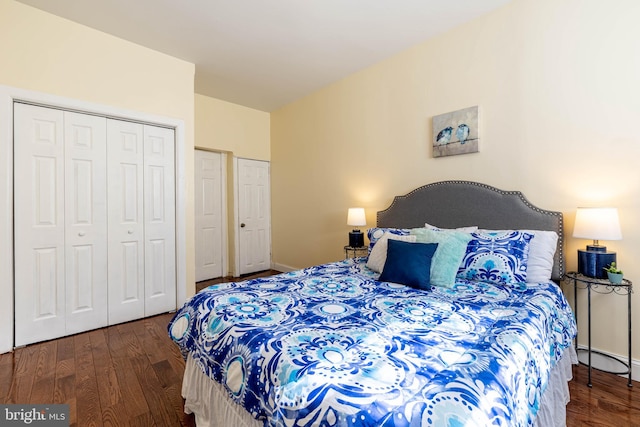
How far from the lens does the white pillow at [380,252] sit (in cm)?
232

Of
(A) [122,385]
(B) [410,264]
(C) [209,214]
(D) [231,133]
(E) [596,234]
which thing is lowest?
(A) [122,385]

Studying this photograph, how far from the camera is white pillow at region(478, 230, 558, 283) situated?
6.47ft

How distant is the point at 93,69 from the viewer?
2686mm

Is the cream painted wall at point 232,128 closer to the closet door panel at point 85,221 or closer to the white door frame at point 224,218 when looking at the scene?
the white door frame at point 224,218

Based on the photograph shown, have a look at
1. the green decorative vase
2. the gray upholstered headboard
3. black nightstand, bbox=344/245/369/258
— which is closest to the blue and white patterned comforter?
the green decorative vase

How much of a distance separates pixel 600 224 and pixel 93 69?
4.23m

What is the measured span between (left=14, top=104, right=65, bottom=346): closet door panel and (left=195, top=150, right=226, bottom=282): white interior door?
1.84 meters

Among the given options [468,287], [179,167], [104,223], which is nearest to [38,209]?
[104,223]

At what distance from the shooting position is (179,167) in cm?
321

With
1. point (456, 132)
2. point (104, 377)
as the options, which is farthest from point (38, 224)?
point (456, 132)

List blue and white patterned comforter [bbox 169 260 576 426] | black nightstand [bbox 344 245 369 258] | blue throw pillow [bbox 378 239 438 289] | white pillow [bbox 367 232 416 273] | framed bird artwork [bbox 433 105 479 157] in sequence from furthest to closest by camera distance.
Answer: black nightstand [bbox 344 245 369 258], framed bird artwork [bbox 433 105 479 157], white pillow [bbox 367 232 416 273], blue throw pillow [bbox 378 239 438 289], blue and white patterned comforter [bbox 169 260 576 426]

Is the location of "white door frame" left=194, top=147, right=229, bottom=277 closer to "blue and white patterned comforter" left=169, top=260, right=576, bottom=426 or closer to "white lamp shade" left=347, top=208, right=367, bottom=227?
"white lamp shade" left=347, top=208, right=367, bottom=227

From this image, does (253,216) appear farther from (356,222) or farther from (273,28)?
(273,28)

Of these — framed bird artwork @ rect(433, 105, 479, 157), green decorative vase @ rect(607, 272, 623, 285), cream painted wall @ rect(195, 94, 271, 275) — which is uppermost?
cream painted wall @ rect(195, 94, 271, 275)
